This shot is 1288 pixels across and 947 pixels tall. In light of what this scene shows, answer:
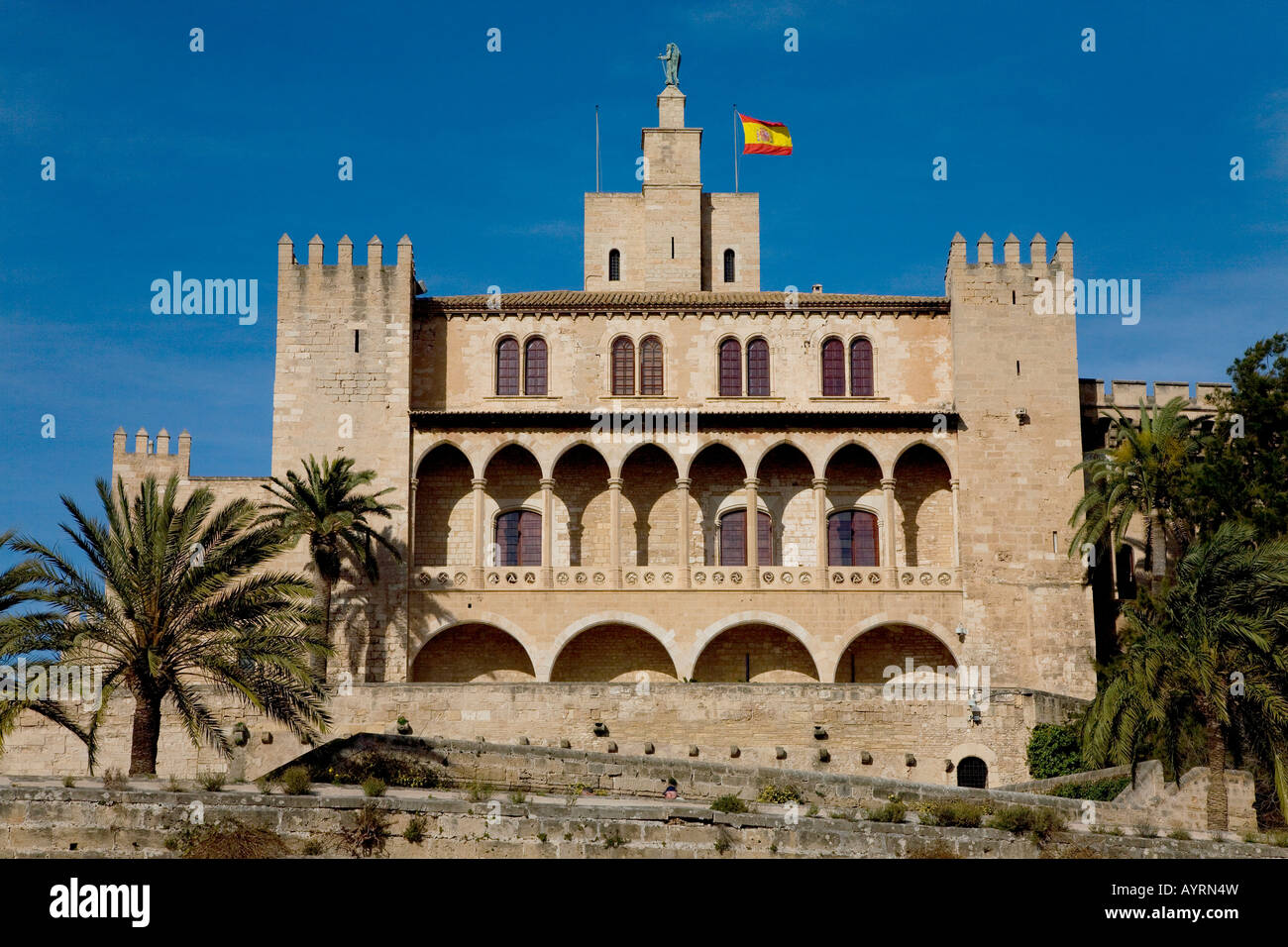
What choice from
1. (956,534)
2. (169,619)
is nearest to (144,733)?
(169,619)

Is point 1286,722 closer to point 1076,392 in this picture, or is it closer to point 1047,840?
point 1047,840

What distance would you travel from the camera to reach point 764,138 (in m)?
47.4

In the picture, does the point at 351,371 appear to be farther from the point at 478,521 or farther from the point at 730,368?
the point at 730,368

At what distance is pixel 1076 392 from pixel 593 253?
1548 centimetres

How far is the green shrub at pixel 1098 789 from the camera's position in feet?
96.3

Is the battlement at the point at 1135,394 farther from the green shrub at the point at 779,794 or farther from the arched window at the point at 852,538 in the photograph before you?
the green shrub at the point at 779,794

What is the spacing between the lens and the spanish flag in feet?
155

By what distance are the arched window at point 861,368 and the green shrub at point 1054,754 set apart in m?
11.1

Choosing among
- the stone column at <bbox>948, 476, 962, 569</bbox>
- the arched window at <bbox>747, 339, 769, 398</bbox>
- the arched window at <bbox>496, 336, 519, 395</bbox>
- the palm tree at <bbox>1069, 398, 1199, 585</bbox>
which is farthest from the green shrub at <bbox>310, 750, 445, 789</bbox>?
the palm tree at <bbox>1069, 398, 1199, 585</bbox>

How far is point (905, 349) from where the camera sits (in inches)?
1630

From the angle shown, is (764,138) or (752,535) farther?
(764,138)

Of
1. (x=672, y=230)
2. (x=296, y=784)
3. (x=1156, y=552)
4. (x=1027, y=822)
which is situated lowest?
(x=1027, y=822)

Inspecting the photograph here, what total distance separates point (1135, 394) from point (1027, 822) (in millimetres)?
23351
